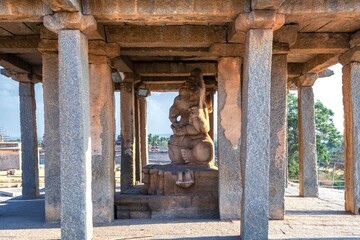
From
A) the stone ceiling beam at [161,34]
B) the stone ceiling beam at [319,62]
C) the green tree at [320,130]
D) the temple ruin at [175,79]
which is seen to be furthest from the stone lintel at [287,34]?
the green tree at [320,130]

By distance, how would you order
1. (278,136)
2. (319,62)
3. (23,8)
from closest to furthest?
(23,8) < (278,136) < (319,62)

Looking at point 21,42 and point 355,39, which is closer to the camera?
point 355,39

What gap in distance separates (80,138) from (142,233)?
2196mm

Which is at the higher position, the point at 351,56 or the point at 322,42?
the point at 322,42

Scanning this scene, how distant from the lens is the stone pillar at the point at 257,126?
18.7ft

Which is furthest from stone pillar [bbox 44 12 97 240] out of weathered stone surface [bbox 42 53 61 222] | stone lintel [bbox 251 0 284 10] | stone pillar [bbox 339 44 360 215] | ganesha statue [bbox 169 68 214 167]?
stone pillar [bbox 339 44 360 215]

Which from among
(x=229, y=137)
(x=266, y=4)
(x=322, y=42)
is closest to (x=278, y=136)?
(x=229, y=137)

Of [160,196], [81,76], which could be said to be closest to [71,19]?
[81,76]

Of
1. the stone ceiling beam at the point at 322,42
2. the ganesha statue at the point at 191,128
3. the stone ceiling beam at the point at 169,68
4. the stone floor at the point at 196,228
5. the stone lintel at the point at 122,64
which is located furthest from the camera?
the stone ceiling beam at the point at 169,68

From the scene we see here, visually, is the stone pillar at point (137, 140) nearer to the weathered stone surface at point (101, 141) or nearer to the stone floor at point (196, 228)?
the stone floor at point (196, 228)

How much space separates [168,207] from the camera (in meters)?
8.20

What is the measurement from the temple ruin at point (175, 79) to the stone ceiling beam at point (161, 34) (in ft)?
0.07

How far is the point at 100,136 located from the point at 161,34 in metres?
2.41

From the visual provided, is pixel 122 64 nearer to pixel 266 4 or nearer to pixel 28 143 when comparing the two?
pixel 28 143
